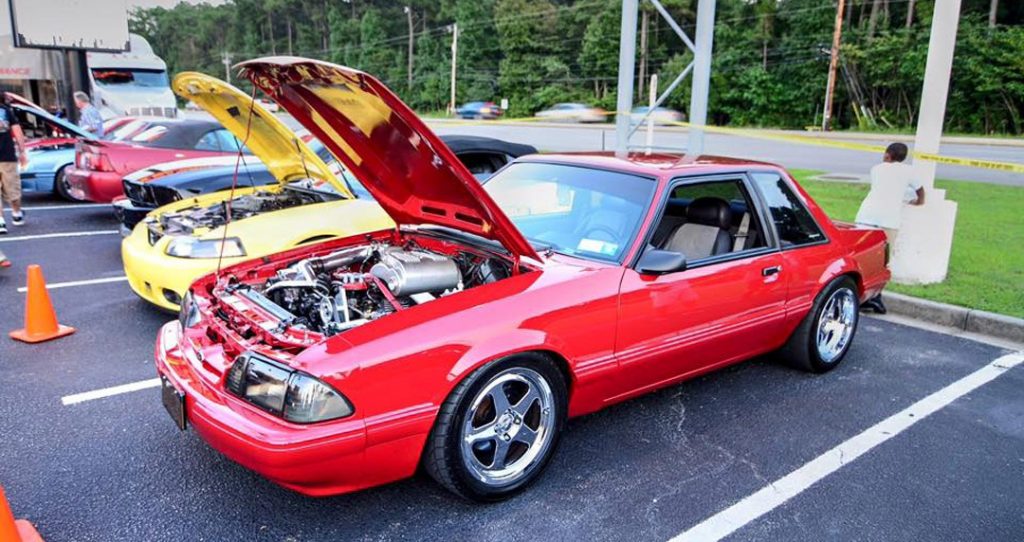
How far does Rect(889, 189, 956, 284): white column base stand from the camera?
618 cm

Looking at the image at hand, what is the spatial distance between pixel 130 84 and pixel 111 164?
48.6ft

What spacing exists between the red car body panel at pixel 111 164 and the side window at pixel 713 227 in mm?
6790

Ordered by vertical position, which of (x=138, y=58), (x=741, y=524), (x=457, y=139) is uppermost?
(x=138, y=58)

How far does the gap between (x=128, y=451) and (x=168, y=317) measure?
2364 millimetres

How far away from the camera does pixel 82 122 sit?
39.4ft

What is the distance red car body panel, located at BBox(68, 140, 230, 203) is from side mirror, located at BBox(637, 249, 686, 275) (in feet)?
24.1

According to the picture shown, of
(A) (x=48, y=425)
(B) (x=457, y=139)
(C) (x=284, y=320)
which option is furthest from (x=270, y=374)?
(B) (x=457, y=139)

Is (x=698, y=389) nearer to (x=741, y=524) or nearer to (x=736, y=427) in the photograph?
(x=736, y=427)

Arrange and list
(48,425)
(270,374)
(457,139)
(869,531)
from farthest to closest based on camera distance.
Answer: (457,139)
(48,425)
(869,531)
(270,374)

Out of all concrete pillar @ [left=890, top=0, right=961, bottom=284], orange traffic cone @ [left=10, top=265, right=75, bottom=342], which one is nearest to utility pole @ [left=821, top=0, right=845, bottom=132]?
concrete pillar @ [left=890, top=0, right=961, bottom=284]

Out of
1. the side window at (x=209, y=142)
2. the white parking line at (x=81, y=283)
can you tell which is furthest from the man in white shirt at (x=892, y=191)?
the side window at (x=209, y=142)

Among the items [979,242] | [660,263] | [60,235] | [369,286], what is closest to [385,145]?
[369,286]

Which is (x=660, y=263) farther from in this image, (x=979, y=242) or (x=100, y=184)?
(x=100, y=184)

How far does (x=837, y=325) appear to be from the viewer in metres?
4.55
